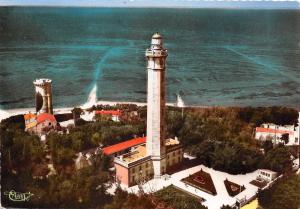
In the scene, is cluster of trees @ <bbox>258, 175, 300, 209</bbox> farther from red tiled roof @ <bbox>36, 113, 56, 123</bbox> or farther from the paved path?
red tiled roof @ <bbox>36, 113, 56, 123</bbox>

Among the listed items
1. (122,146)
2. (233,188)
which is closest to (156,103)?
(122,146)

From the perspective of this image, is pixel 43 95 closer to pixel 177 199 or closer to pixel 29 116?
pixel 29 116

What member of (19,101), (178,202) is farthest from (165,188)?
(19,101)

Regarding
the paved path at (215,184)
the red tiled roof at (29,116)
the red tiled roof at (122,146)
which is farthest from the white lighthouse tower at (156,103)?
the red tiled roof at (29,116)

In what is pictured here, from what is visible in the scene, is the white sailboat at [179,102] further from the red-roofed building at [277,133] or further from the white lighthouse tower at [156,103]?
the white lighthouse tower at [156,103]

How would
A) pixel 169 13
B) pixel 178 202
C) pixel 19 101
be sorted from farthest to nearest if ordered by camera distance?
1. pixel 19 101
2. pixel 169 13
3. pixel 178 202

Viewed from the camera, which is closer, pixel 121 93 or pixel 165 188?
pixel 165 188

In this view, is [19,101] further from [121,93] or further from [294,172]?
[294,172]
